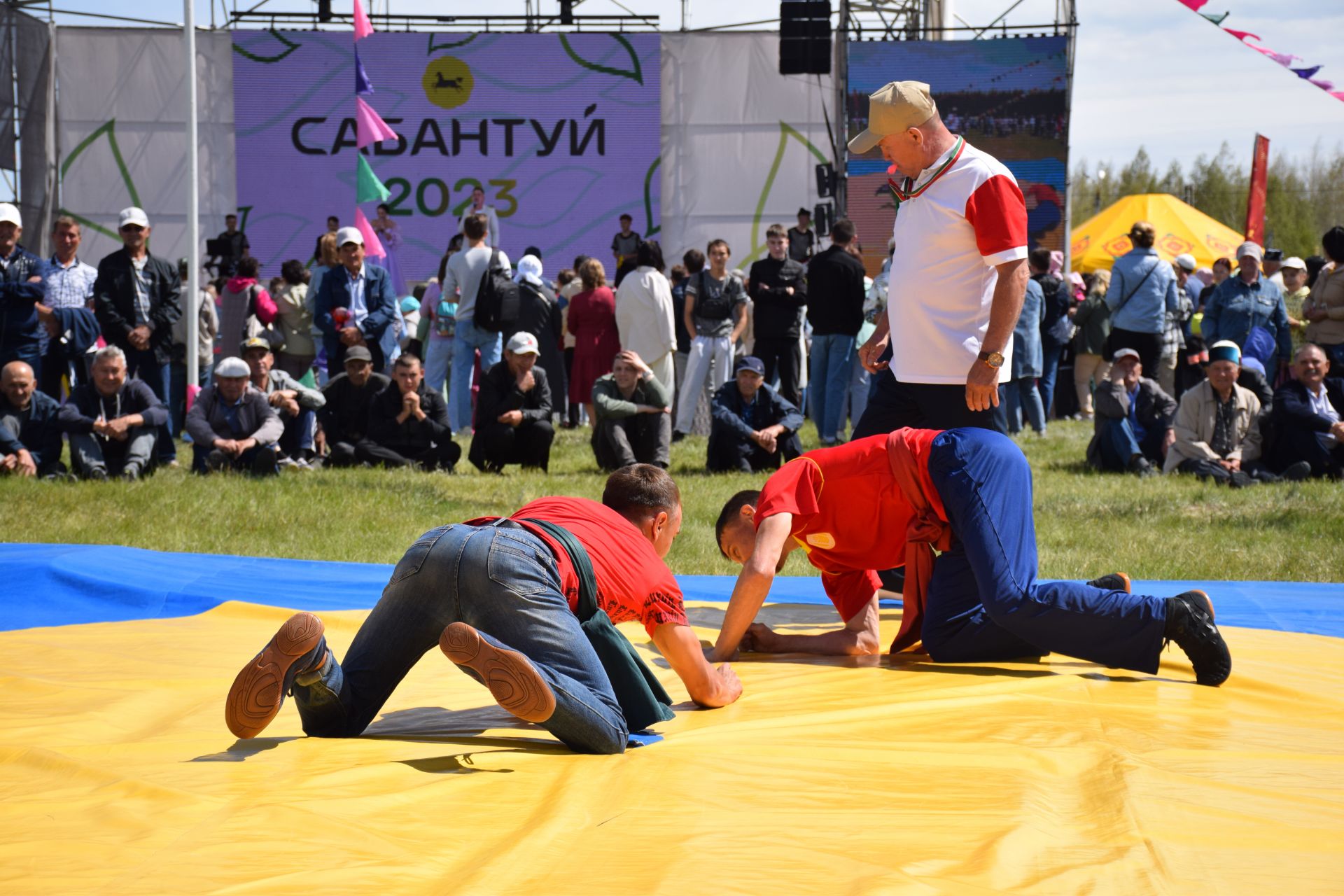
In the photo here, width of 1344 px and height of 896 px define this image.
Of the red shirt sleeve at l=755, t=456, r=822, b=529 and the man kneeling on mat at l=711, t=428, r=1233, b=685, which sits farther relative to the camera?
the red shirt sleeve at l=755, t=456, r=822, b=529

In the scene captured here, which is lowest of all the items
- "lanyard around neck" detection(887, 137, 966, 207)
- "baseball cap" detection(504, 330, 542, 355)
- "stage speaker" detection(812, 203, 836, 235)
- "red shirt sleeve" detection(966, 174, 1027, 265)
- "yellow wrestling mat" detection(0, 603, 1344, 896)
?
"yellow wrestling mat" detection(0, 603, 1344, 896)

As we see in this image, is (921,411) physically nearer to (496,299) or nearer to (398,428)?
(398,428)

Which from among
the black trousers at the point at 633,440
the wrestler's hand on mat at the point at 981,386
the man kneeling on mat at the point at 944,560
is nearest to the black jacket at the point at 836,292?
the black trousers at the point at 633,440

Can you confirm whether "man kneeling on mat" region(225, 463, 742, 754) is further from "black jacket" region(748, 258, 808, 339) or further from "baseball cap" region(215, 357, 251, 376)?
"black jacket" region(748, 258, 808, 339)

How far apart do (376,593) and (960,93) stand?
17014 millimetres

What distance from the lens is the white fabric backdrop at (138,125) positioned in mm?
20156

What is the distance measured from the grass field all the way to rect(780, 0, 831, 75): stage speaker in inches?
429

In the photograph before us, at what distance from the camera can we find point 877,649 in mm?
4363

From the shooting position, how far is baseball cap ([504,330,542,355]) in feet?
33.4

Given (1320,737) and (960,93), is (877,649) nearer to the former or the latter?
(1320,737)

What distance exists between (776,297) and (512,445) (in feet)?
8.90

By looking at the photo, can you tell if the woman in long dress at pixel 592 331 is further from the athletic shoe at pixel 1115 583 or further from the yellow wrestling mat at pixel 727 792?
the yellow wrestling mat at pixel 727 792

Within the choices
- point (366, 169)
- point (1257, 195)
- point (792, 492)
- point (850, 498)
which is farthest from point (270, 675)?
point (1257, 195)

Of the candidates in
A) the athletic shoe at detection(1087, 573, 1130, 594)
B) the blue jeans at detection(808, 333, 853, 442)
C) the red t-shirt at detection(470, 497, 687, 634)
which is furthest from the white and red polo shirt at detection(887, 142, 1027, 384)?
the blue jeans at detection(808, 333, 853, 442)
